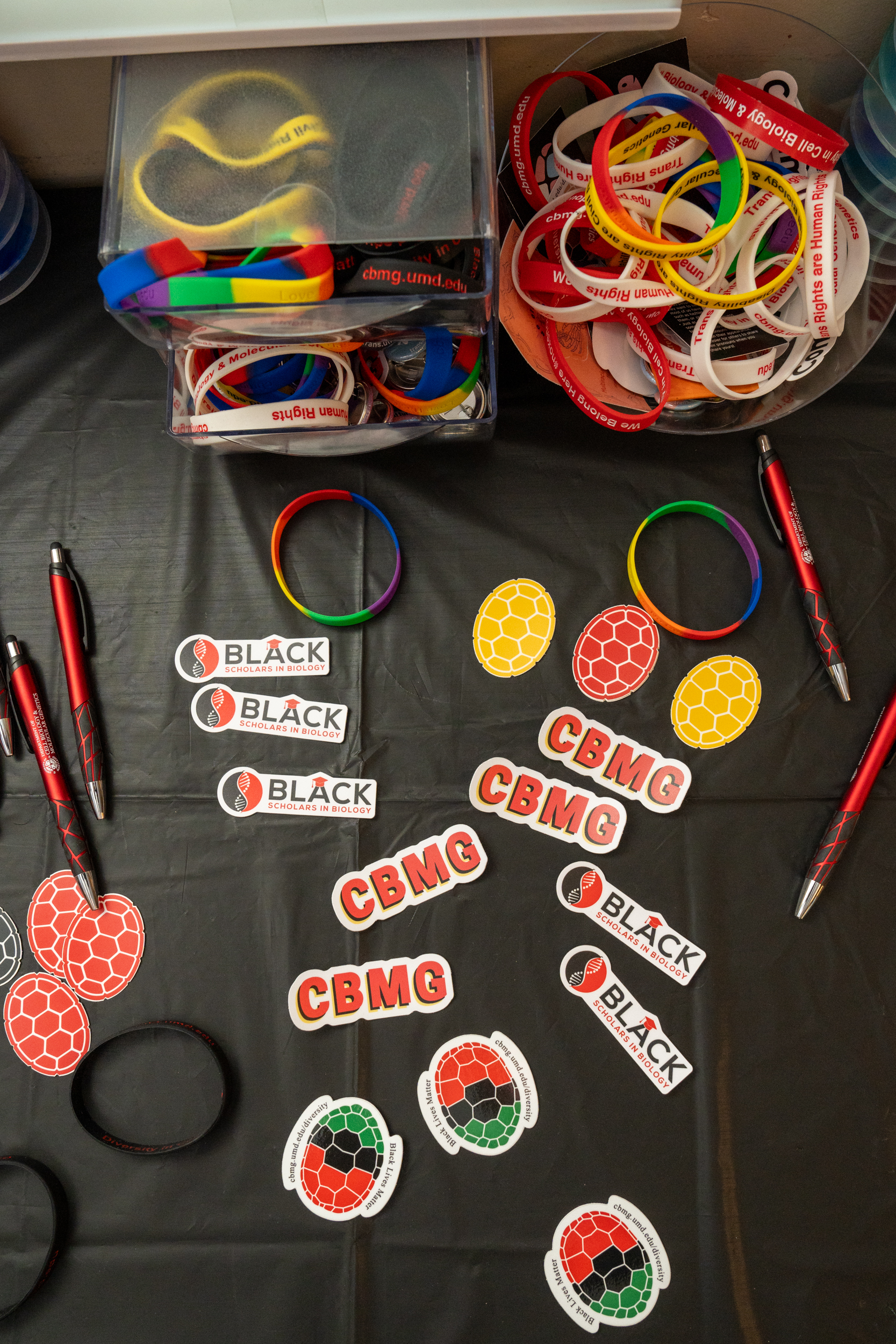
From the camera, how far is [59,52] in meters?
0.73

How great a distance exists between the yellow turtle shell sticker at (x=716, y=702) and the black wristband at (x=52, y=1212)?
0.71 metres

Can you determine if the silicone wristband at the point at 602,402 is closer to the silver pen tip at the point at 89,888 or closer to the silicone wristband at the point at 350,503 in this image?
the silicone wristband at the point at 350,503

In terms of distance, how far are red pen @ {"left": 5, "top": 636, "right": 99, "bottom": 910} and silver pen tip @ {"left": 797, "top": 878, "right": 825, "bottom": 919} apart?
67 cm

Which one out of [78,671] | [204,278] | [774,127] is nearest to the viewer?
[204,278]

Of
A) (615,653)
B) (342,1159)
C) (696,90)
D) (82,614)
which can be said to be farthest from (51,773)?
(696,90)

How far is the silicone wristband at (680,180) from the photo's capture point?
29.3 inches

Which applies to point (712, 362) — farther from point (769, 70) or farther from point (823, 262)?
point (769, 70)

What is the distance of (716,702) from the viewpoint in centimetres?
87

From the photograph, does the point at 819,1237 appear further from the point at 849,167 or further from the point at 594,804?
the point at 849,167

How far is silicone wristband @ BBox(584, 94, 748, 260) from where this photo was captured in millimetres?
743

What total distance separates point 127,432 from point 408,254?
1.34 feet

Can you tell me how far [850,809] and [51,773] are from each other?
0.77m

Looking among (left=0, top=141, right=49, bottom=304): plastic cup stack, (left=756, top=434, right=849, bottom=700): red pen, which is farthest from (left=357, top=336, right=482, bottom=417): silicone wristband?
(left=0, top=141, right=49, bottom=304): plastic cup stack

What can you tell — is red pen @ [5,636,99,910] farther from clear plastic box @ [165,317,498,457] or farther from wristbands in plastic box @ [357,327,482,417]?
wristbands in plastic box @ [357,327,482,417]
